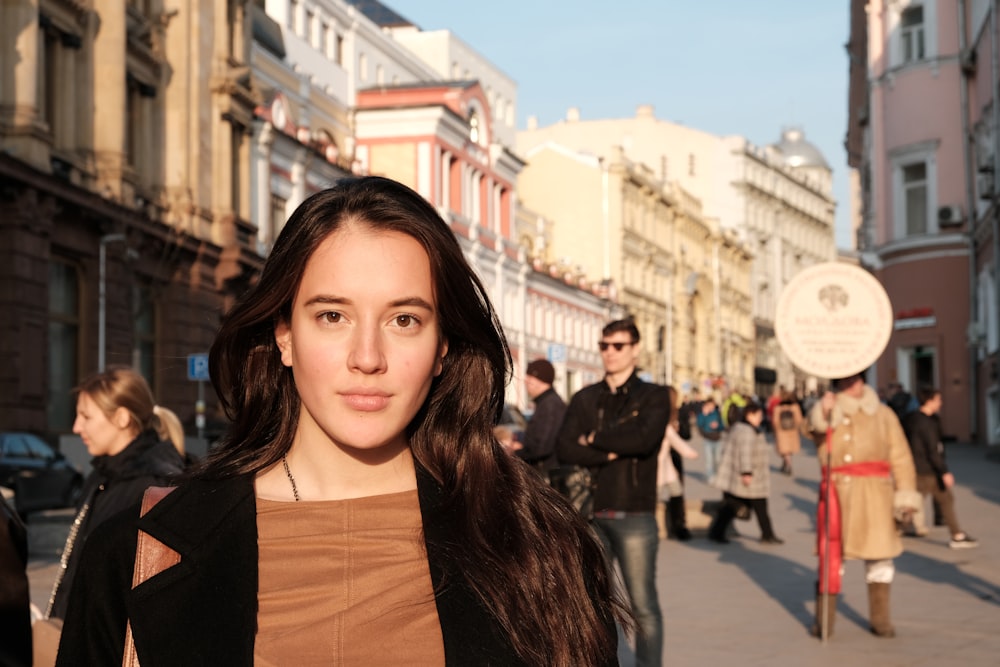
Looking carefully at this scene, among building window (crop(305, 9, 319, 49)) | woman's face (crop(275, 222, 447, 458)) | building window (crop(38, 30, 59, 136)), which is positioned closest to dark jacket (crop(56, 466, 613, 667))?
woman's face (crop(275, 222, 447, 458))

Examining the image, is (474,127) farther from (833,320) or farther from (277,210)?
(833,320)

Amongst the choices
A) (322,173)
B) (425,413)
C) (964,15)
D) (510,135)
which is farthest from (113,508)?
(510,135)

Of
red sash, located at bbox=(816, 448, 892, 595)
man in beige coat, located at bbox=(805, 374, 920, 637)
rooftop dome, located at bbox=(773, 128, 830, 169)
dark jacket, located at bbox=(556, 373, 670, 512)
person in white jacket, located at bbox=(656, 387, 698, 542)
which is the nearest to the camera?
dark jacket, located at bbox=(556, 373, 670, 512)

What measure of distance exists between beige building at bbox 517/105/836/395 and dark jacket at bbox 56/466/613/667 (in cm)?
10146

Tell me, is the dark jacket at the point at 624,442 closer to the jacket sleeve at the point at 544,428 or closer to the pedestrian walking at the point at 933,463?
the jacket sleeve at the point at 544,428

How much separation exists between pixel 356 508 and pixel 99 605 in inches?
17.6

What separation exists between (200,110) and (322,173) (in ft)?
41.0

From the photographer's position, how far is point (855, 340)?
11.9m

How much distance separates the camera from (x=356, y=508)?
2.73 metres

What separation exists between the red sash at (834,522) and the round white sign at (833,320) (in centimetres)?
74

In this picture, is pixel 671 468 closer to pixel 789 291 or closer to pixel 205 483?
pixel 789 291

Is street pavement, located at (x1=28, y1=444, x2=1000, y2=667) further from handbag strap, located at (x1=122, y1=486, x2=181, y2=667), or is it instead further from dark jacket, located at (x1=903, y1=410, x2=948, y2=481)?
handbag strap, located at (x1=122, y1=486, x2=181, y2=667)

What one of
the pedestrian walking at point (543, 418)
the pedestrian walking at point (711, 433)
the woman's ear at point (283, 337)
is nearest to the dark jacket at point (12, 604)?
the woman's ear at point (283, 337)

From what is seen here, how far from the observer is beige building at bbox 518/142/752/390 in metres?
92.3
